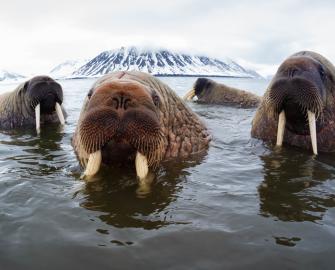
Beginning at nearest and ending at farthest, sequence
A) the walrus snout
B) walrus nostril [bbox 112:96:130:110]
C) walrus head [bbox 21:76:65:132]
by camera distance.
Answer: walrus nostril [bbox 112:96:130:110] < walrus head [bbox 21:76:65:132] < the walrus snout

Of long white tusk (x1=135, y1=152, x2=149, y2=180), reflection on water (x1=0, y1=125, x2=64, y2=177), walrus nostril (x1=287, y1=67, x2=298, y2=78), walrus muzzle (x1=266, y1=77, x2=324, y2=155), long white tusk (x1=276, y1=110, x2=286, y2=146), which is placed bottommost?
reflection on water (x1=0, y1=125, x2=64, y2=177)

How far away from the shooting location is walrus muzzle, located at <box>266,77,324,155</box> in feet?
18.4

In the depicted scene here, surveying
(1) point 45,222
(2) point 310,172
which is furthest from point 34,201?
(2) point 310,172

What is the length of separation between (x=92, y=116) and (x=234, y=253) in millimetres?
1919

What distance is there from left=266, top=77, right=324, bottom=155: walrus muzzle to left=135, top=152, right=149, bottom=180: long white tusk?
6.76 feet

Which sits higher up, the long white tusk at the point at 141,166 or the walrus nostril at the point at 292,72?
the walrus nostril at the point at 292,72

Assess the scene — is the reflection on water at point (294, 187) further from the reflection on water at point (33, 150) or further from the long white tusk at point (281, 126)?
the reflection on water at point (33, 150)

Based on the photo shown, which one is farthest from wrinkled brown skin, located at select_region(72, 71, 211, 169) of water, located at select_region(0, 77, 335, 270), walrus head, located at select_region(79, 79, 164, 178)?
walrus head, located at select_region(79, 79, 164, 178)

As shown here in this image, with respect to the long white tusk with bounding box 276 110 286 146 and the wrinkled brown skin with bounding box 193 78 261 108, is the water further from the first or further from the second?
the wrinkled brown skin with bounding box 193 78 261 108

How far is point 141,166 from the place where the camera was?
15.0 feet

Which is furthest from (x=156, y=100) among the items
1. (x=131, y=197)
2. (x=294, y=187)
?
(x=294, y=187)

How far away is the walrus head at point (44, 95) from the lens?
9.42 metres

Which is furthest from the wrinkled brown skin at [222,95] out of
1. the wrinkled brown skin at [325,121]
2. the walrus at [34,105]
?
the wrinkled brown skin at [325,121]

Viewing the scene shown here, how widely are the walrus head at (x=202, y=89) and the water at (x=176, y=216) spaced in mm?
9742
